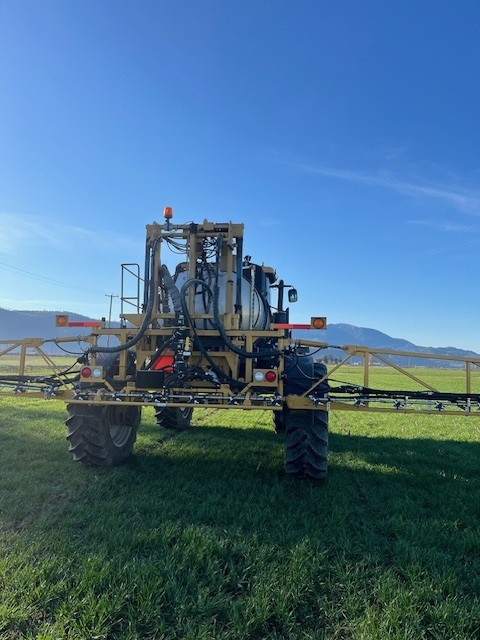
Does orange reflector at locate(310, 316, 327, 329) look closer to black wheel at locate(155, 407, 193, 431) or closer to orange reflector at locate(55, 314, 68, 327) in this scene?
orange reflector at locate(55, 314, 68, 327)

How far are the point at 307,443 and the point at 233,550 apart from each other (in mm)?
2443

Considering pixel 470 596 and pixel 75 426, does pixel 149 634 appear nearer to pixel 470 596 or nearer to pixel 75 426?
pixel 470 596

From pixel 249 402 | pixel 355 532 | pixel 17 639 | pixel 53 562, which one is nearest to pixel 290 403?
pixel 249 402

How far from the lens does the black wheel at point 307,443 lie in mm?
6410

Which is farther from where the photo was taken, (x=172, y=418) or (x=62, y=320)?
(x=172, y=418)

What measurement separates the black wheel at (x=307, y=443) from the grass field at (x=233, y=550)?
0.72 ft

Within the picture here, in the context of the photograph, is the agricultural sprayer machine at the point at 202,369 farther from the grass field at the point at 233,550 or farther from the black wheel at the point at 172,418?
the black wheel at the point at 172,418

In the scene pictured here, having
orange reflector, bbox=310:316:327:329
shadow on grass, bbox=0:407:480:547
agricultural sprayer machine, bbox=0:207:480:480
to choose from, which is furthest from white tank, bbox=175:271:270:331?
shadow on grass, bbox=0:407:480:547

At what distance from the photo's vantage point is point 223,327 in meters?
6.60

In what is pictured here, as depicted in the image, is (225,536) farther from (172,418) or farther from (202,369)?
(172,418)

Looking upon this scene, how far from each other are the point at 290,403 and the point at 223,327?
1382 millimetres

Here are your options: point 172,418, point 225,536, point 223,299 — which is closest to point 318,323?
point 223,299

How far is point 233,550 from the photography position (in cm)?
418

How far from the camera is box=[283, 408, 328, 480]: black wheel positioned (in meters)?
6.41
